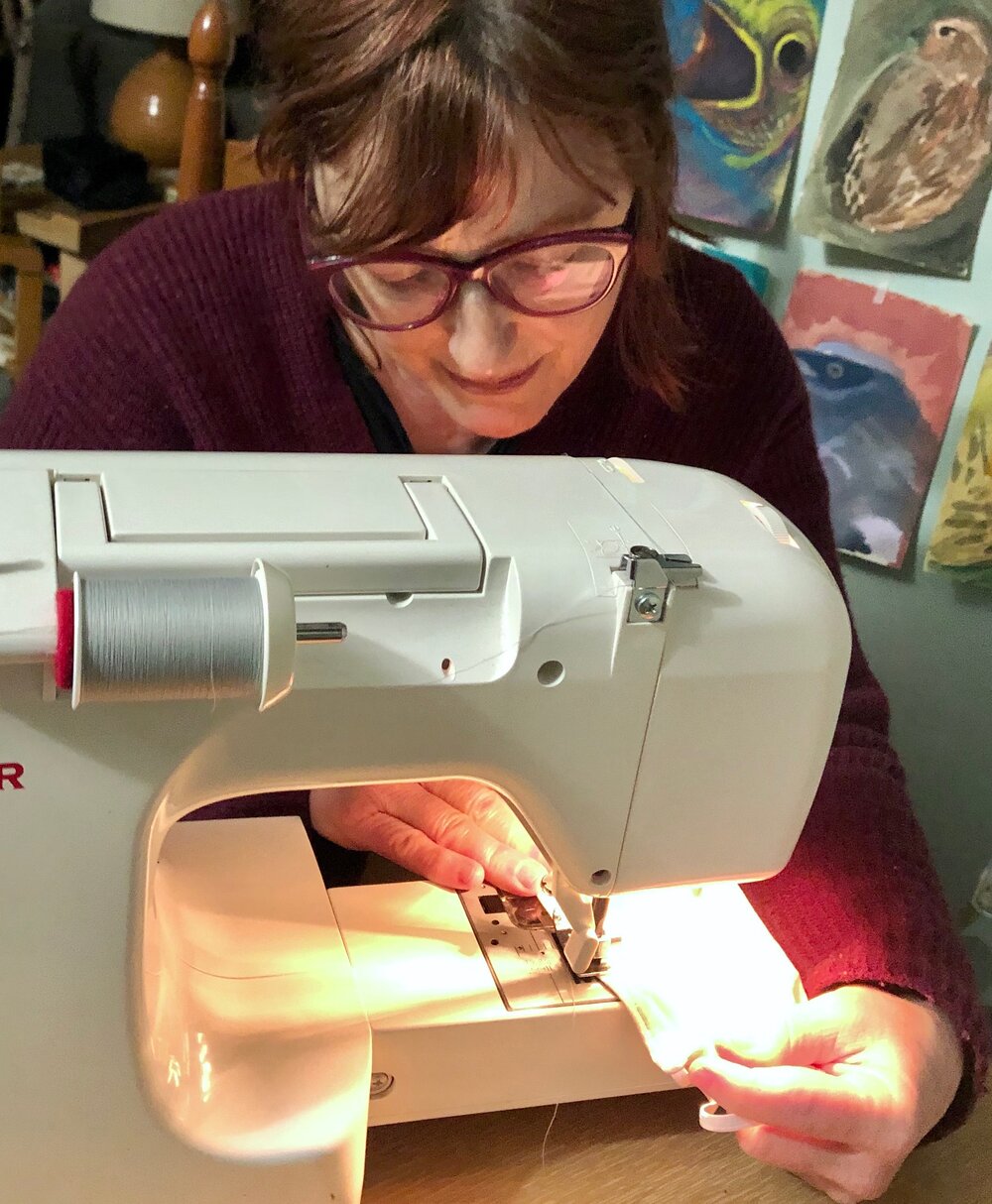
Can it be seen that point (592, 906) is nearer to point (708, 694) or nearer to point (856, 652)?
point (708, 694)

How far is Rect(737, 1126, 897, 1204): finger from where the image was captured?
0.68 m

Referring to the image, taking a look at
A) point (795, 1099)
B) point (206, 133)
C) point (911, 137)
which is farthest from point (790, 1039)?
point (206, 133)

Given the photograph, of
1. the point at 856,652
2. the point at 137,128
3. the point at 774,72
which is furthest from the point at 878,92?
the point at 137,128

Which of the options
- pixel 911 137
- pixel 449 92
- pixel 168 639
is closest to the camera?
pixel 168 639

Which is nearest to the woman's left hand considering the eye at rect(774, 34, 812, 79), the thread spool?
the thread spool

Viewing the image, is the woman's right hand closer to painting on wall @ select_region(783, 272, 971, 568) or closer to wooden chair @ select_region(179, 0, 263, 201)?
painting on wall @ select_region(783, 272, 971, 568)

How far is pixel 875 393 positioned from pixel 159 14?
4.74 feet

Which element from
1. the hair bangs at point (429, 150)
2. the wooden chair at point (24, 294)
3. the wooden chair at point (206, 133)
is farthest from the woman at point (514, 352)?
the wooden chair at point (24, 294)

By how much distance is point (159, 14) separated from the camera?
1.95 metres

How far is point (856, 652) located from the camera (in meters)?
0.96

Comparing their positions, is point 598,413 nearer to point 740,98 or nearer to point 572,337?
point 572,337

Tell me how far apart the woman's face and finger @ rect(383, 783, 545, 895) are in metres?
0.28

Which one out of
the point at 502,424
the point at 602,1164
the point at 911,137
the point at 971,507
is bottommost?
the point at 602,1164

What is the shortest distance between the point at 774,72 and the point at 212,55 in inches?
39.8
